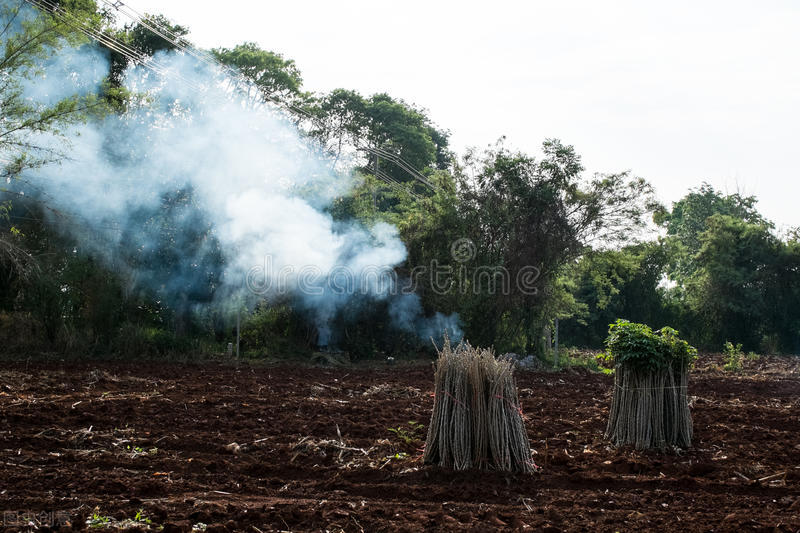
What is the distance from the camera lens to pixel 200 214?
1772 cm

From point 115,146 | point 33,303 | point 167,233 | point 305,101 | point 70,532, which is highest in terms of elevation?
point 305,101

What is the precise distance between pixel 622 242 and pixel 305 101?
613 inches

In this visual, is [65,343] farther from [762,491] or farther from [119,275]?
[762,491]

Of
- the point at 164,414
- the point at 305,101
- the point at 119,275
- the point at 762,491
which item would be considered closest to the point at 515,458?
the point at 762,491

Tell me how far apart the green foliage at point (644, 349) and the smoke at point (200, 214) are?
11239 millimetres

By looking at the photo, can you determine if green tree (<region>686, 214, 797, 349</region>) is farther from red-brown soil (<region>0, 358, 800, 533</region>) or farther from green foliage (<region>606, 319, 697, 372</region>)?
green foliage (<region>606, 319, 697, 372</region>)

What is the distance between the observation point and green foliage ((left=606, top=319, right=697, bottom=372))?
7238 mm

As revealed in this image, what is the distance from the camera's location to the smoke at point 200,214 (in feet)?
54.6

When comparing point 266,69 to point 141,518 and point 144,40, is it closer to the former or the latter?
point 144,40

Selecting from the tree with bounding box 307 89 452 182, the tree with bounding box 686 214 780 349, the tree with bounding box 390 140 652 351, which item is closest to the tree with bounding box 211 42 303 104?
the tree with bounding box 307 89 452 182

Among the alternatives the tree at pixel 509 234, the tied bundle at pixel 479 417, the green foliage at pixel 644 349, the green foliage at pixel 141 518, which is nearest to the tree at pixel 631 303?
the tree at pixel 509 234

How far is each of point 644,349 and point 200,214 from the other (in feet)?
43.4

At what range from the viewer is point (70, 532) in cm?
427

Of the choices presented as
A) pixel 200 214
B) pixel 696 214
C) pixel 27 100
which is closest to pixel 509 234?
pixel 200 214
